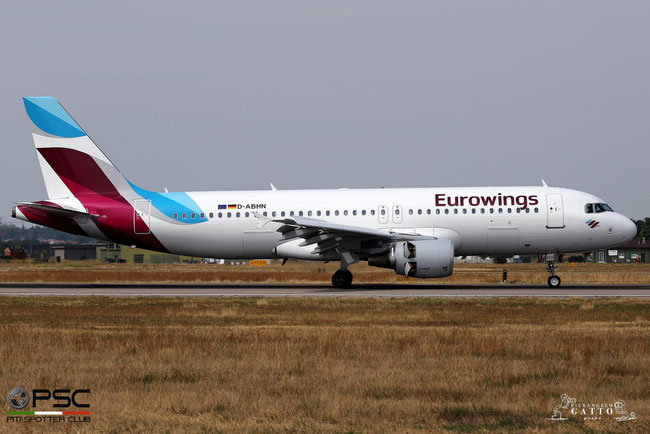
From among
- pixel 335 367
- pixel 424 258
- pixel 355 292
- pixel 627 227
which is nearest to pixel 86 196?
pixel 355 292

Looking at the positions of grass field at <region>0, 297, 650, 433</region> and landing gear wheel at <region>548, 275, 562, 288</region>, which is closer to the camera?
grass field at <region>0, 297, 650, 433</region>

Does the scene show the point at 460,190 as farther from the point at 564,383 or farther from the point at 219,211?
the point at 564,383

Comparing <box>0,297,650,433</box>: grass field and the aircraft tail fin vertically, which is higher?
the aircraft tail fin

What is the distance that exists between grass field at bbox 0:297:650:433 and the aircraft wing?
961 cm

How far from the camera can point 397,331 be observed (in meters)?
18.7

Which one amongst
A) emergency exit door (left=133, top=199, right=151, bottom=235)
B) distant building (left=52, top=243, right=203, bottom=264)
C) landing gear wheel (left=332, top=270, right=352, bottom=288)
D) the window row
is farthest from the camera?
distant building (left=52, top=243, right=203, bottom=264)

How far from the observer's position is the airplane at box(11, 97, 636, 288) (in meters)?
34.4

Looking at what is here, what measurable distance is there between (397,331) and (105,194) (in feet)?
71.6

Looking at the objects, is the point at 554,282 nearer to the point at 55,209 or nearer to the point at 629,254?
the point at 55,209

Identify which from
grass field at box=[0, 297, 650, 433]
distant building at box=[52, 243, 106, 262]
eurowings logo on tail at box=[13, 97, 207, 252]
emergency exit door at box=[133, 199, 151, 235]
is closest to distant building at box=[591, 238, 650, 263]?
distant building at box=[52, 243, 106, 262]

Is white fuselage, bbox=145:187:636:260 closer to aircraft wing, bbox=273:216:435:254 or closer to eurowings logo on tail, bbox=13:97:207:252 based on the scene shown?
eurowings logo on tail, bbox=13:97:207:252

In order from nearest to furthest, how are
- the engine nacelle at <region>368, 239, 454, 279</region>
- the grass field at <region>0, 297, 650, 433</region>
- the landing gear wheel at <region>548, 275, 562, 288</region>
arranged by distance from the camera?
1. the grass field at <region>0, 297, 650, 433</region>
2. the engine nacelle at <region>368, 239, 454, 279</region>
3. the landing gear wheel at <region>548, 275, 562, 288</region>

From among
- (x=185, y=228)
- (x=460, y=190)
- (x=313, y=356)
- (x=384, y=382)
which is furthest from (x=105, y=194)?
(x=384, y=382)

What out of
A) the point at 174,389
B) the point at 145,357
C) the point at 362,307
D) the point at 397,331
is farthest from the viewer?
the point at 362,307
